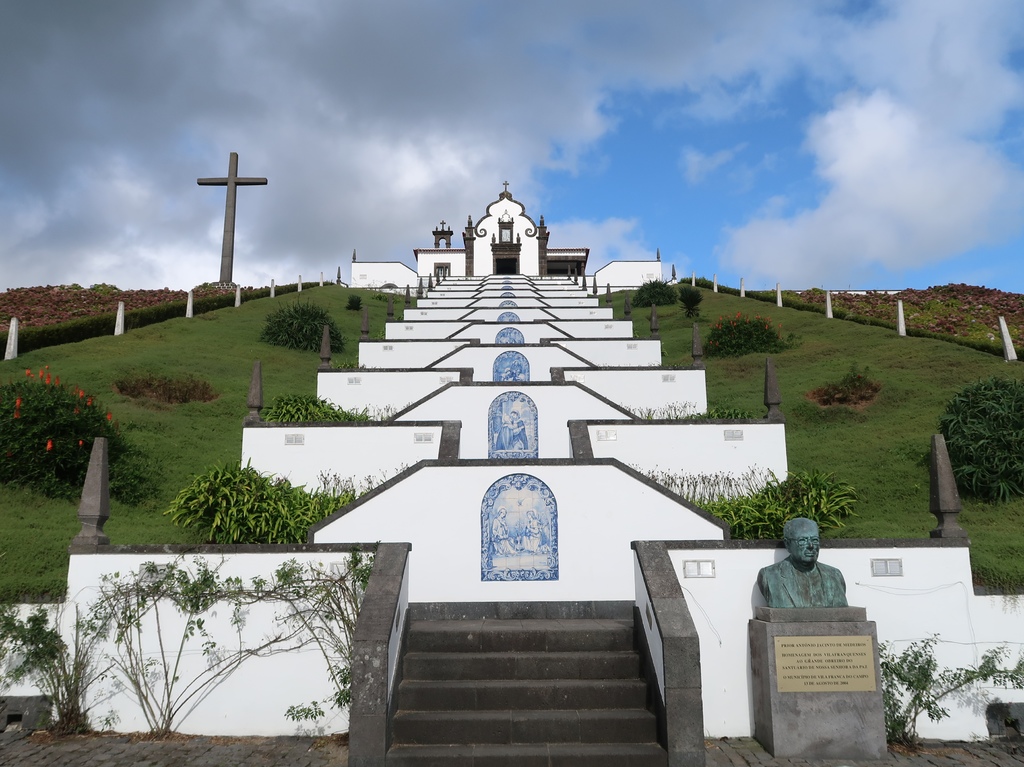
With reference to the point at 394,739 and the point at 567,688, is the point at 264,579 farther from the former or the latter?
the point at 567,688

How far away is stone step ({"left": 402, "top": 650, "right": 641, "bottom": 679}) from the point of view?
24.6 feet

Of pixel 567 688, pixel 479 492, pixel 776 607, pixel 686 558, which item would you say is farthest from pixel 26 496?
pixel 776 607

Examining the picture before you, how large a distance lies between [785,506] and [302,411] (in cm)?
974

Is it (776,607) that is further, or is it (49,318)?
(49,318)

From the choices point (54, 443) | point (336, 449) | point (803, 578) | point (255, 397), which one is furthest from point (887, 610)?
point (54, 443)

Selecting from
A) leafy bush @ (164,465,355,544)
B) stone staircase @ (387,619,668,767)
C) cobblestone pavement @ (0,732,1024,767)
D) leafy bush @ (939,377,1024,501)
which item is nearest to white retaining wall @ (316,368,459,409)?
leafy bush @ (164,465,355,544)

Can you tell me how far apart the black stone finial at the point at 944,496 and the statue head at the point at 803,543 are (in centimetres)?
177

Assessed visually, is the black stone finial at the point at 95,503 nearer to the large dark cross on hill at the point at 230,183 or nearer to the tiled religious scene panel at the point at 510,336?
the tiled religious scene panel at the point at 510,336

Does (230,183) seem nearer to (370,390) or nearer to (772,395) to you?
(370,390)

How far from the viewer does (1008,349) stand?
1947 cm

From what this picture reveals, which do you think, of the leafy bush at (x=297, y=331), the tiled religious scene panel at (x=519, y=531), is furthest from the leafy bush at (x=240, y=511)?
the leafy bush at (x=297, y=331)

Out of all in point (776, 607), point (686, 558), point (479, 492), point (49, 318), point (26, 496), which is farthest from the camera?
point (49, 318)

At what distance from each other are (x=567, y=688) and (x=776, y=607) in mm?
2276

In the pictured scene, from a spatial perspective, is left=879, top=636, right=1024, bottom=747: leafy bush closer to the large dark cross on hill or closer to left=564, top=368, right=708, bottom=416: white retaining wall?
left=564, top=368, right=708, bottom=416: white retaining wall
